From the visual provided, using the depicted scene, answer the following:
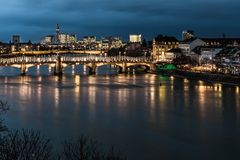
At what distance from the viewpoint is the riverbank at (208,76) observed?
1616cm

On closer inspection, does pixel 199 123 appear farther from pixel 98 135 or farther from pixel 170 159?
pixel 170 159

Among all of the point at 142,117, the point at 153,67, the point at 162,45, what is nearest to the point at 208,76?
the point at 153,67

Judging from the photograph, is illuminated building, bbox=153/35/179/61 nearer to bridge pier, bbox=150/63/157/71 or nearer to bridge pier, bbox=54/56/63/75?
bridge pier, bbox=150/63/157/71

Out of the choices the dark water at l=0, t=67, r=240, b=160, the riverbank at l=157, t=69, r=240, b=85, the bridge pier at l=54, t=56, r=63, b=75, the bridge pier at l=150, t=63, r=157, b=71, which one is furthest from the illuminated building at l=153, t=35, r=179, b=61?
the dark water at l=0, t=67, r=240, b=160

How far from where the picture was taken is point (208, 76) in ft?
60.2

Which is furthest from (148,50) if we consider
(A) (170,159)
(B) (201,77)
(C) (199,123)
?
(A) (170,159)

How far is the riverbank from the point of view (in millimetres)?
16158

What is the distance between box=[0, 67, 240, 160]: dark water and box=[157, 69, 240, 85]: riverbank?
1256 mm

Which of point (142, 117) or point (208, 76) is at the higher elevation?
point (208, 76)

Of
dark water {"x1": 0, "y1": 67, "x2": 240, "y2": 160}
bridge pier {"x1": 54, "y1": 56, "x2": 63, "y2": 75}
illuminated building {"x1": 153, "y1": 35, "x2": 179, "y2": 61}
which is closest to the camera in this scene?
dark water {"x1": 0, "y1": 67, "x2": 240, "y2": 160}

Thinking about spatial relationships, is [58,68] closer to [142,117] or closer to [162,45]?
[162,45]

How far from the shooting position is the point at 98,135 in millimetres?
7117

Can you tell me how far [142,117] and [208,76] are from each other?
9.70 m

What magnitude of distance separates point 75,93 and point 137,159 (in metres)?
8.25
